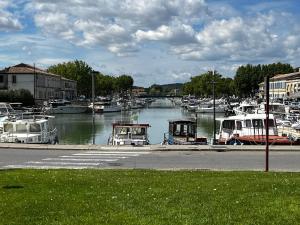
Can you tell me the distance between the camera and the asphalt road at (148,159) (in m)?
21.7

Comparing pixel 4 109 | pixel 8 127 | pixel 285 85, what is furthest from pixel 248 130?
pixel 285 85

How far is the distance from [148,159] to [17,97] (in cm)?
9683

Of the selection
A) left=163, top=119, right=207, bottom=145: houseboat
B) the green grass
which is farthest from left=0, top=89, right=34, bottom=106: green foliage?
the green grass

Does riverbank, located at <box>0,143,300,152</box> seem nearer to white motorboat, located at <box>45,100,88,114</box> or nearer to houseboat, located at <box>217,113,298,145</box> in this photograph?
houseboat, located at <box>217,113,298,145</box>

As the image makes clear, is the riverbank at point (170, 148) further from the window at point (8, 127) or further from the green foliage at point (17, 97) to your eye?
the green foliage at point (17, 97)

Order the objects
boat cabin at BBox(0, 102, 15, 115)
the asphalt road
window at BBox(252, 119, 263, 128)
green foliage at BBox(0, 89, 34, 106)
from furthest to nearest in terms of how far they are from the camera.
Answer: green foliage at BBox(0, 89, 34, 106) < boat cabin at BBox(0, 102, 15, 115) < window at BBox(252, 119, 263, 128) < the asphalt road

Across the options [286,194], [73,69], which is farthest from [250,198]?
[73,69]

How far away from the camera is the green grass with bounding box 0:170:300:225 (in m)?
9.21

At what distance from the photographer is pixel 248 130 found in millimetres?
38844

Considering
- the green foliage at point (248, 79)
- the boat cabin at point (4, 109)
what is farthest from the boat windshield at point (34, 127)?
the green foliage at point (248, 79)

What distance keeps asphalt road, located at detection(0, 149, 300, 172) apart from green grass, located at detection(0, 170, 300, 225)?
6.34 meters

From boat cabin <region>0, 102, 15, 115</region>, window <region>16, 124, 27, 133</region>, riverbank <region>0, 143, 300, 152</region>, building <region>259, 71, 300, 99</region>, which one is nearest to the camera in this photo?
riverbank <region>0, 143, 300, 152</region>

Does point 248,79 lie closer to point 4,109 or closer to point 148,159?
point 4,109

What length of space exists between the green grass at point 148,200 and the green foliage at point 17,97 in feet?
335
